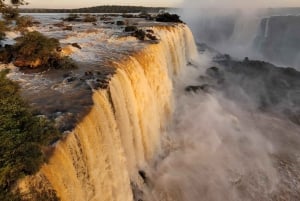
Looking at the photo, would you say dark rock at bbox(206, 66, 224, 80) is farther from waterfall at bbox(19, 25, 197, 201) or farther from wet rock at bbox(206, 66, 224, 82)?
waterfall at bbox(19, 25, 197, 201)

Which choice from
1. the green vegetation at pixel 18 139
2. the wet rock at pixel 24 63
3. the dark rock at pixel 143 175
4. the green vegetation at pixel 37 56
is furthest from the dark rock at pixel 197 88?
the green vegetation at pixel 18 139

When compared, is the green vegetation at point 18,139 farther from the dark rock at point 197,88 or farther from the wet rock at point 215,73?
the wet rock at point 215,73

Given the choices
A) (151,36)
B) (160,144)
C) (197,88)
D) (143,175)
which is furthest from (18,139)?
(197,88)

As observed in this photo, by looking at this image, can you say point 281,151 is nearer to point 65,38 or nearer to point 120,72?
point 120,72

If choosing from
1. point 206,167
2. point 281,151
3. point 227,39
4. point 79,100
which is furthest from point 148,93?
point 227,39

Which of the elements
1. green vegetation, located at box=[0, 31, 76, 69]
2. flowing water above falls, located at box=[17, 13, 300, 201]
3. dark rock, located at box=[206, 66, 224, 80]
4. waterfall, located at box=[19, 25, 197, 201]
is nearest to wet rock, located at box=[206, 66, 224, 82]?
Answer: dark rock, located at box=[206, 66, 224, 80]

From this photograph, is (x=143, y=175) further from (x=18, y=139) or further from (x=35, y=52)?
(x=18, y=139)
